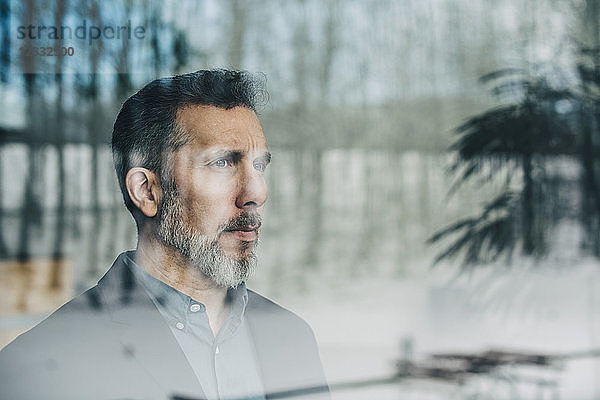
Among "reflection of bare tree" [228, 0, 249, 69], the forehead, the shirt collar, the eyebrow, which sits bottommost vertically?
the shirt collar

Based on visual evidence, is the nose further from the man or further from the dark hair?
the dark hair

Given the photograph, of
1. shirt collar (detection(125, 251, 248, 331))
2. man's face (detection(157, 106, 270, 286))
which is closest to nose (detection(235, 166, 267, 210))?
man's face (detection(157, 106, 270, 286))

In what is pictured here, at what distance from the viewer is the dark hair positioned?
202cm

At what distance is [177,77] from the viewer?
6.89ft

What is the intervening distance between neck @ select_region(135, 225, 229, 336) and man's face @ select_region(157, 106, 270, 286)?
2cm

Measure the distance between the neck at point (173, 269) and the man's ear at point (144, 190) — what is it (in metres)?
0.07

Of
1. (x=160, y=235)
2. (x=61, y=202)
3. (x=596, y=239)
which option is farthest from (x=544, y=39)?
(x=61, y=202)

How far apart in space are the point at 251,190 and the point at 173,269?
12.1 inches

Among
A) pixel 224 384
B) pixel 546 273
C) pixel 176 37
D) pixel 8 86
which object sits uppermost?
pixel 176 37

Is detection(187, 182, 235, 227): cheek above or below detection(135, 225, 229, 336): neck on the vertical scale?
above

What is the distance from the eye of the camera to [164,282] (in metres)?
2.04

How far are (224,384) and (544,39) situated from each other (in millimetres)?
1544

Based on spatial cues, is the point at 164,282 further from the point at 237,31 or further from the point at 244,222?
the point at 237,31

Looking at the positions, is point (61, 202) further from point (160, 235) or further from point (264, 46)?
point (264, 46)
